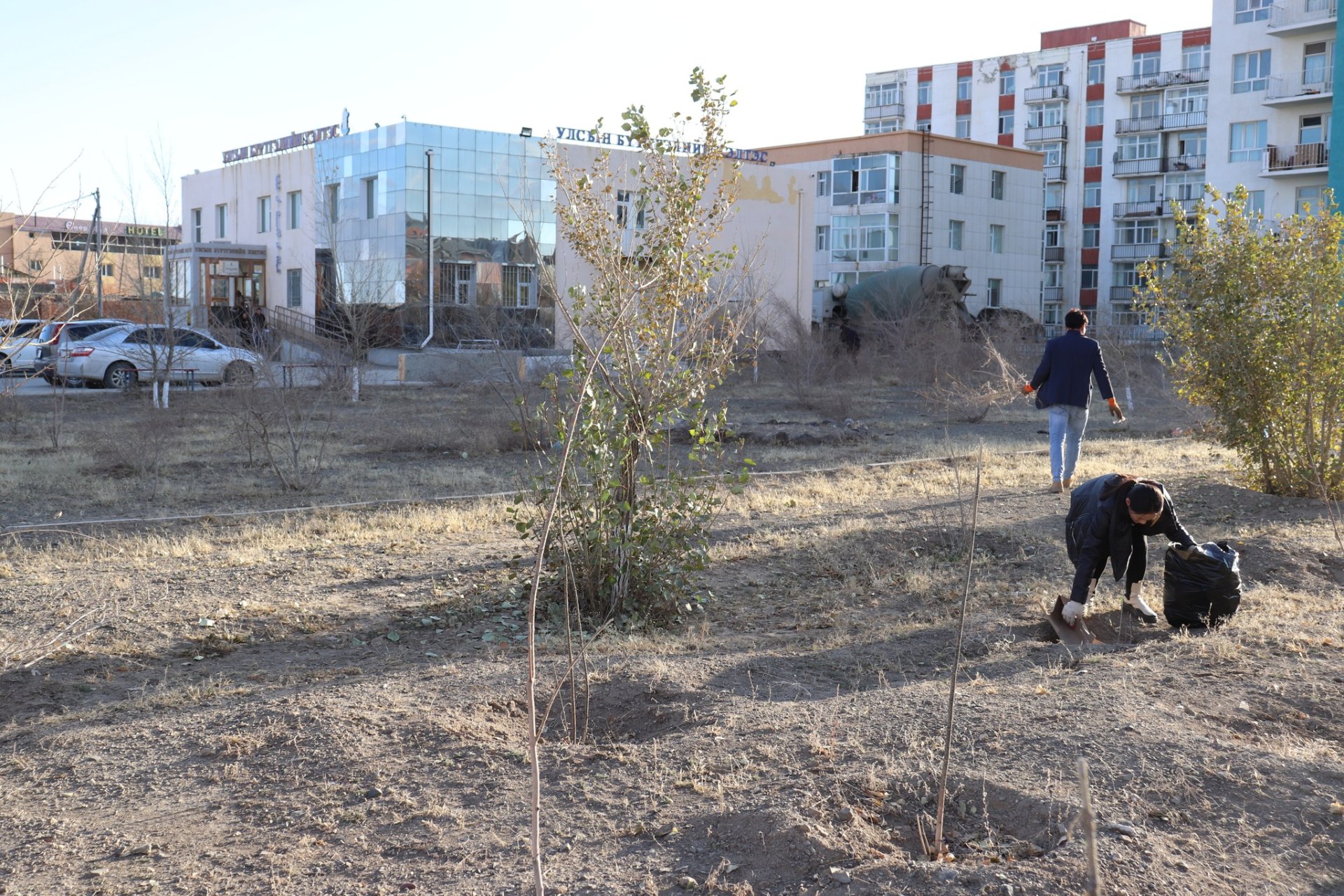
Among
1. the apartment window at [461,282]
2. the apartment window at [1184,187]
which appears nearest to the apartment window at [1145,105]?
the apartment window at [1184,187]

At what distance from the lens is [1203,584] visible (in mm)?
5855

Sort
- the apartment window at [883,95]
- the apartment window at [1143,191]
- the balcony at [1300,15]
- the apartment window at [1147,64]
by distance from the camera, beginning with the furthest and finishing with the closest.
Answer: the apartment window at [883,95] < the apartment window at [1143,191] < the apartment window at [1147,64] < the balcony at [1300,15]

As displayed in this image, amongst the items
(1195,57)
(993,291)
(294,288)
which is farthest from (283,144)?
(1195,57)

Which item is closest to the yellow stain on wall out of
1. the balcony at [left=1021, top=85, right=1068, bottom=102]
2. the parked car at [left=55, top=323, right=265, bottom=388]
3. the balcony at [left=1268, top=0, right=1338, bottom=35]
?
the balcony at [left=1268, top=0, right=1338, bottom=35]

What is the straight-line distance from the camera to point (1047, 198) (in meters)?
61.2

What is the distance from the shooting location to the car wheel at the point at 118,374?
74.1ft

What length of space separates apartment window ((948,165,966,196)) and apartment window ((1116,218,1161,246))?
1171 cm

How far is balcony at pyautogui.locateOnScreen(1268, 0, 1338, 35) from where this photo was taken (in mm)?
38688

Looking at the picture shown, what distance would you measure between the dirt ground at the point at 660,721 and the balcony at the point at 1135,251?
5193 centimetres

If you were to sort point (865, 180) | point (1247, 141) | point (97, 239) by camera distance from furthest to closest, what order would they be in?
point (865, 180), point (1247, 141), point (97, 239)

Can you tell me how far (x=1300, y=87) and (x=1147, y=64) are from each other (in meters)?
19.1

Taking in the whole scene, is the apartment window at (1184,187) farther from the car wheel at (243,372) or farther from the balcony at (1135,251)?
the car wheel at (243,372)

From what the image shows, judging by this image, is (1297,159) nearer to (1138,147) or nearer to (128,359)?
(1138,147)

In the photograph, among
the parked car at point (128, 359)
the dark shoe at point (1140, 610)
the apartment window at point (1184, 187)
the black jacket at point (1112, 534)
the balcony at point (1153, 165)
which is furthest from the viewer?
the balcony at point (1153, 165)
